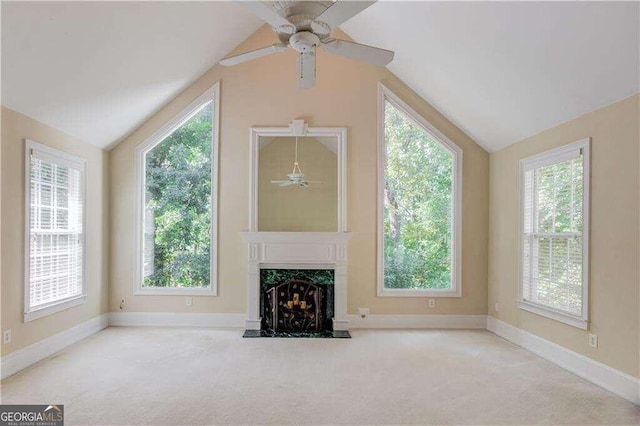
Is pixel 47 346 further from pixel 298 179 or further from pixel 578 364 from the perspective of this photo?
pixel 578 364

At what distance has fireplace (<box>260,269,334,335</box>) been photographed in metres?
5.00

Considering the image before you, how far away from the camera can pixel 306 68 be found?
2.82 m

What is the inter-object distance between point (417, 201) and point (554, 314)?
6.85 feet

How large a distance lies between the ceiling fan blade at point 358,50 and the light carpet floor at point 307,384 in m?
2.54

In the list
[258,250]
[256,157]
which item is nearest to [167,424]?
[258,250]

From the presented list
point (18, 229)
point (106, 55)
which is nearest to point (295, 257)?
point (18, 229)

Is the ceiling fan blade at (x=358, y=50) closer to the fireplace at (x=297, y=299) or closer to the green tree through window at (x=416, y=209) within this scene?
the green tree through window at (x=416, y=209)

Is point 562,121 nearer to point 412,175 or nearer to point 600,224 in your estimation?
point 600,224

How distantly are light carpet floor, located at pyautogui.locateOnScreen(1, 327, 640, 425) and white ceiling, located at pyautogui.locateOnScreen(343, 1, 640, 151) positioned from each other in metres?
2.46

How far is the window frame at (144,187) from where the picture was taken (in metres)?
5.16

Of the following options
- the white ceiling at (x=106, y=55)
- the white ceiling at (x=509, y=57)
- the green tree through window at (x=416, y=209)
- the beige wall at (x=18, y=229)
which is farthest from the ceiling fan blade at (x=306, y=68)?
the beige wall at (x=18, y=229)

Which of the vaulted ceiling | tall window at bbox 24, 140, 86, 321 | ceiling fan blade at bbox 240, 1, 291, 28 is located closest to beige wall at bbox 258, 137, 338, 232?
the vaulted ceiling

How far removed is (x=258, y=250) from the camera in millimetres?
5062

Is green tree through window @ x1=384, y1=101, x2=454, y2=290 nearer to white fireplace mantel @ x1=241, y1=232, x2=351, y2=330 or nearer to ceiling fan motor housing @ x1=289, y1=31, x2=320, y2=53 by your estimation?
white fireplace mantel @ x1=241, y1=232, x2=351, y2=330
